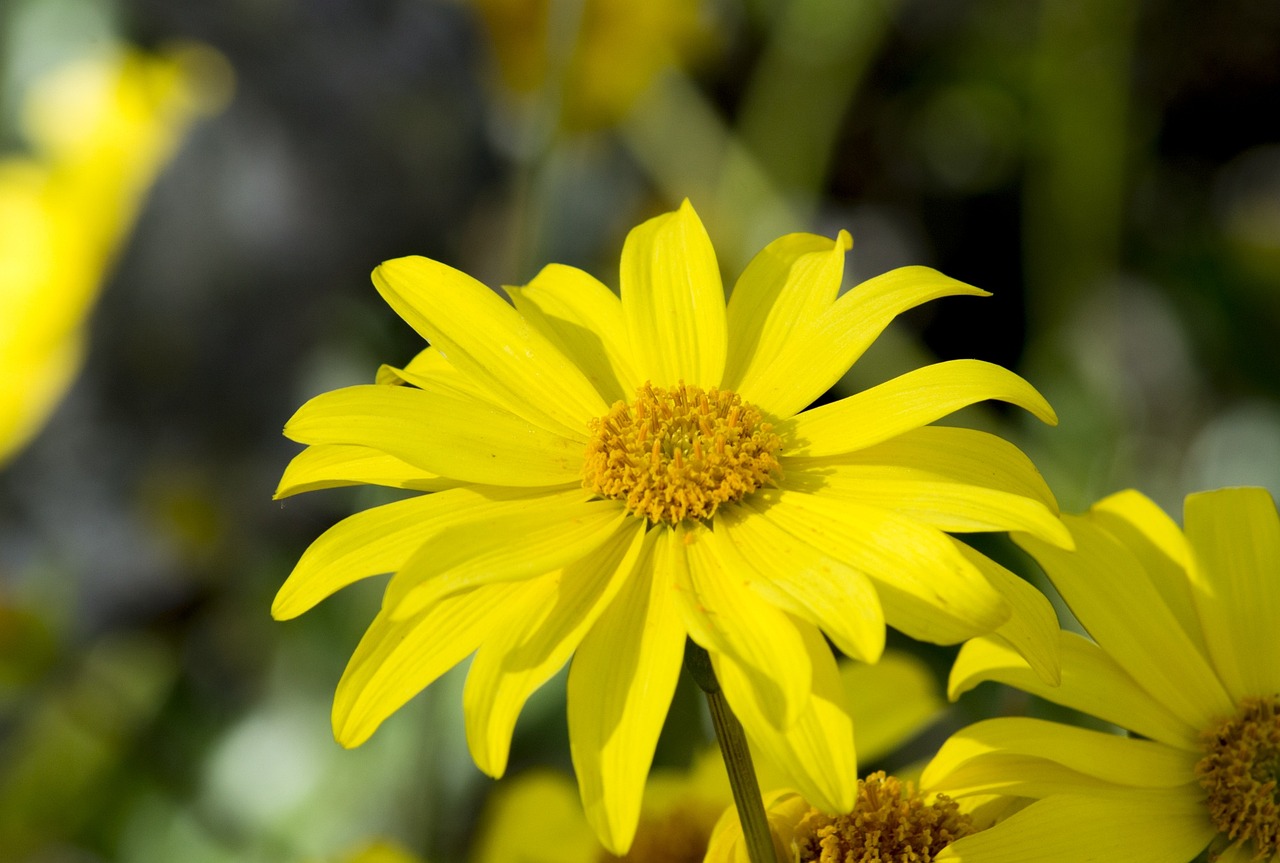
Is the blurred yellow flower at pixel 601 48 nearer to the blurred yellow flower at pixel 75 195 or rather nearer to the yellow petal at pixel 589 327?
the blurred yellow flower at pixel 75 195

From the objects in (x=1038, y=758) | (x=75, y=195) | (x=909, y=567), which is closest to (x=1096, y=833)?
(x=1038, y=758)

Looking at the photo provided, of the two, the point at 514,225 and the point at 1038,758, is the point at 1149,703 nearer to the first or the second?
the point at 1038,758

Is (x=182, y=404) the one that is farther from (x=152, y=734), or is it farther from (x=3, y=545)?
(x=152, y=734)

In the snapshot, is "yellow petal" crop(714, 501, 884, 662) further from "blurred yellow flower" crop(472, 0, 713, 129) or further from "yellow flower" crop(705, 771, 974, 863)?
"blurred yellow flower" crop(472, 0, 713, 129)

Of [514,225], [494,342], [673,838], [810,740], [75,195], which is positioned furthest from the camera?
[75,195]

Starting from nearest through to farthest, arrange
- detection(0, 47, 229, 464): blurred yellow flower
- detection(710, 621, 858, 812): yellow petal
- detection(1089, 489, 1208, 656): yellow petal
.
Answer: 1. detection(710, 621, 858, 812): yellow petal
2. detection(1089, 489, 1208, 656): yellow petal
3. detection(0, 47, 229, 464): blurred yellow flower

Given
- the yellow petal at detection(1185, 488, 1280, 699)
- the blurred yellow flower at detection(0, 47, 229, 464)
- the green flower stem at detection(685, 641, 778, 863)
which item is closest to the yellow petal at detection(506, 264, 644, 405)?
the green flower stem at detection(685, 641, 778, 863)
